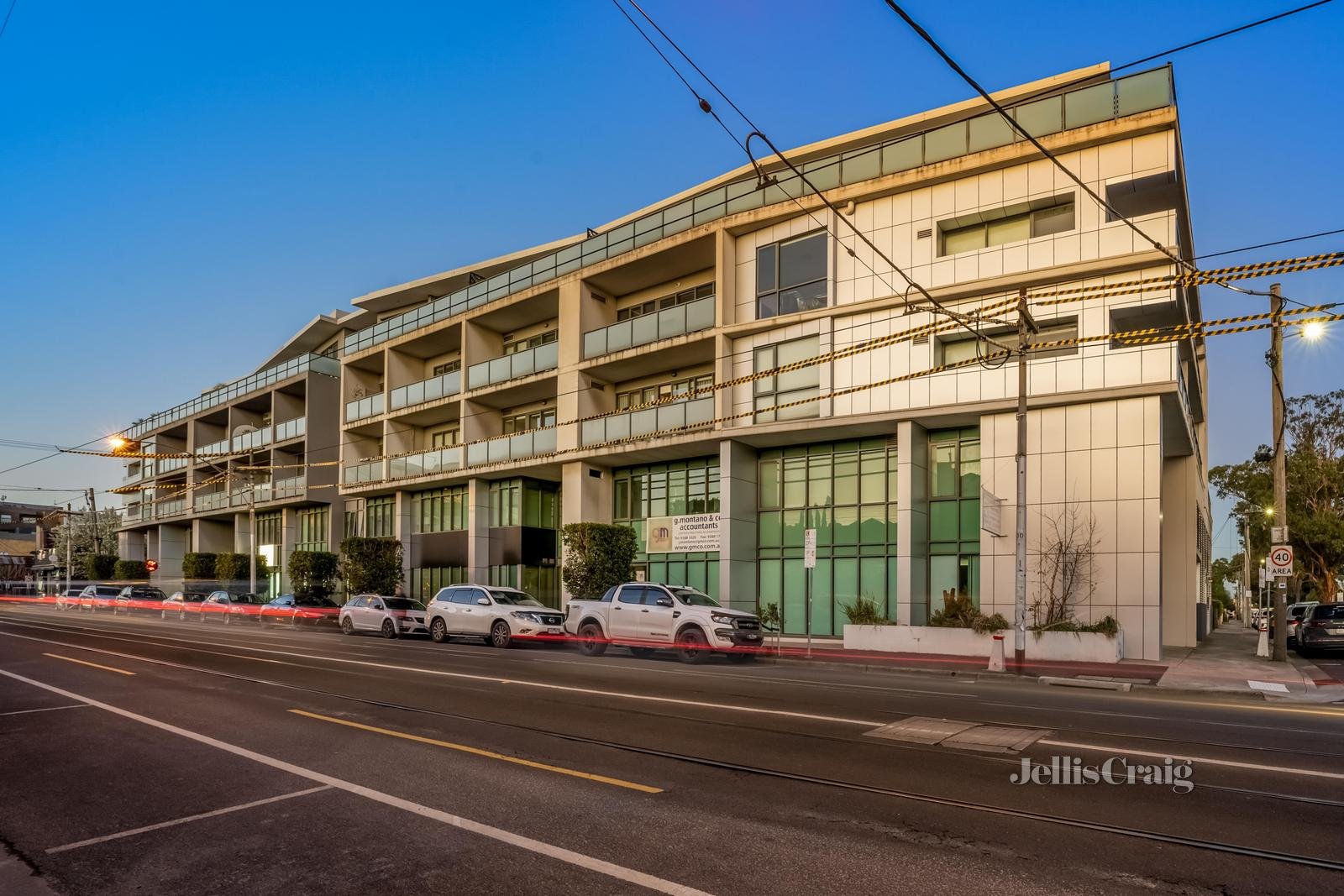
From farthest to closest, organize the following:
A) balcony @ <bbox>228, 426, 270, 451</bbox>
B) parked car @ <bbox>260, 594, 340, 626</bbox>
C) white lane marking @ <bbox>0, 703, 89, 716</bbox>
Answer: balcony @ <bbox>228, 426, 270, 451</bbox>, parked car @ <bbox>260, 594, 340, 626</bbox>, white lane marking @ <bbox>0, 703, 89, 716</bbox>

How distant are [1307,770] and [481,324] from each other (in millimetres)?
33357

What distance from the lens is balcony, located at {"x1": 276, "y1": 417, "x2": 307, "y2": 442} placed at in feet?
157

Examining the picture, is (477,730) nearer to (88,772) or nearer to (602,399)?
(88,772)

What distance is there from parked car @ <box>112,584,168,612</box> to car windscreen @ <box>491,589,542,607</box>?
28174 mm

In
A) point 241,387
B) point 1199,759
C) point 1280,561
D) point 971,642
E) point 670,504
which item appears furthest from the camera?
point 241,387

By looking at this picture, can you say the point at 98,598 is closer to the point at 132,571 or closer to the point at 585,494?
the point at 132,571

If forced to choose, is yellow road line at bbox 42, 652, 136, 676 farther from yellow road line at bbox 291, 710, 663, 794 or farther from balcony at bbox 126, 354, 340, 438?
balcony at bbox 126, 354, 340, 438

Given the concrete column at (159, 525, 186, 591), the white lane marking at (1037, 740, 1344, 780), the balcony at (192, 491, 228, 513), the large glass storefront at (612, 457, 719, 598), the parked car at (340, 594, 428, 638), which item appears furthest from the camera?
the concrete column at (159, 525, 186, 591)

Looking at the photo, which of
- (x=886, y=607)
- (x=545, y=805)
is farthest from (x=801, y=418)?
(x=545, y=805)

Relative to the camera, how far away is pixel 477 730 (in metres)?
9.95

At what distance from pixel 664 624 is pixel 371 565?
21.2 m

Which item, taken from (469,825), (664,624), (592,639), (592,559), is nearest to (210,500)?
(592,559)

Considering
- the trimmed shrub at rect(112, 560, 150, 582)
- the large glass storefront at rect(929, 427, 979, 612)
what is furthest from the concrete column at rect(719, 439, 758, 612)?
the trimmed shrub at rect(112, 560, 150, 582)

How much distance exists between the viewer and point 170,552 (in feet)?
209
